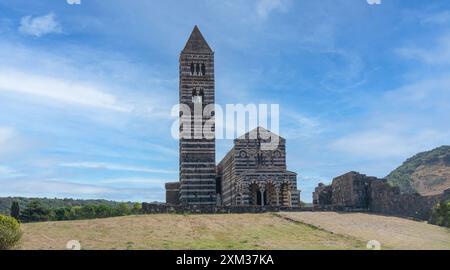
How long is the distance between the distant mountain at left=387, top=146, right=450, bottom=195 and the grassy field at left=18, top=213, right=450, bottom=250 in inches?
2774

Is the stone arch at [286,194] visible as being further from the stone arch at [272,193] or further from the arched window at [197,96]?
the arched window at [197,96]

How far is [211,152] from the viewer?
170 feet

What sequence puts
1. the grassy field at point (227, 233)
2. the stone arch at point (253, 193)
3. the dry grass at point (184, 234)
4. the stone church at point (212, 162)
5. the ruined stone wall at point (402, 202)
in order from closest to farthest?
the dry grass at point (184, 234), the grassy field at point (227, 233), the ruined stone wall at point (402, 202), the stone church at point (212, 162), the stone arch at point (253, 193)

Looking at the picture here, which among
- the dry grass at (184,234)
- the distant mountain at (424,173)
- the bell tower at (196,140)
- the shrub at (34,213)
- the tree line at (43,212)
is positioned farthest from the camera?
the distant mountain at (424,173)

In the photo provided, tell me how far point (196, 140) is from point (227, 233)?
2399 cm

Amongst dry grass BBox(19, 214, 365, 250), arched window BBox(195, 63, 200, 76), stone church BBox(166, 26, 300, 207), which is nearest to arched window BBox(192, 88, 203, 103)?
stone church BBox(166, 26, 300, 207)

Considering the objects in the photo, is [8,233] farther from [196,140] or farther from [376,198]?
[196,140]

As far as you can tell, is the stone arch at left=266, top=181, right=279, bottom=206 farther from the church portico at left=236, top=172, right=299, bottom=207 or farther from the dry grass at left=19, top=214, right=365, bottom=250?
the dry grass at left=19, top=214, right=365, bottom=250

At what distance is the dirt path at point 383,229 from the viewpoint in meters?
26.7

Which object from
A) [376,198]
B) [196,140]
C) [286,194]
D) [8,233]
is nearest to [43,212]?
[196,140]

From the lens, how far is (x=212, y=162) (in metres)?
51.7

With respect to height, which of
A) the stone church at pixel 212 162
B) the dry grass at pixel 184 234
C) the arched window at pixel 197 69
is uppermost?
the arched window at pixel 197 69

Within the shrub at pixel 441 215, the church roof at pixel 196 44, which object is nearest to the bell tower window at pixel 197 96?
the church roof at pixel 196 44
